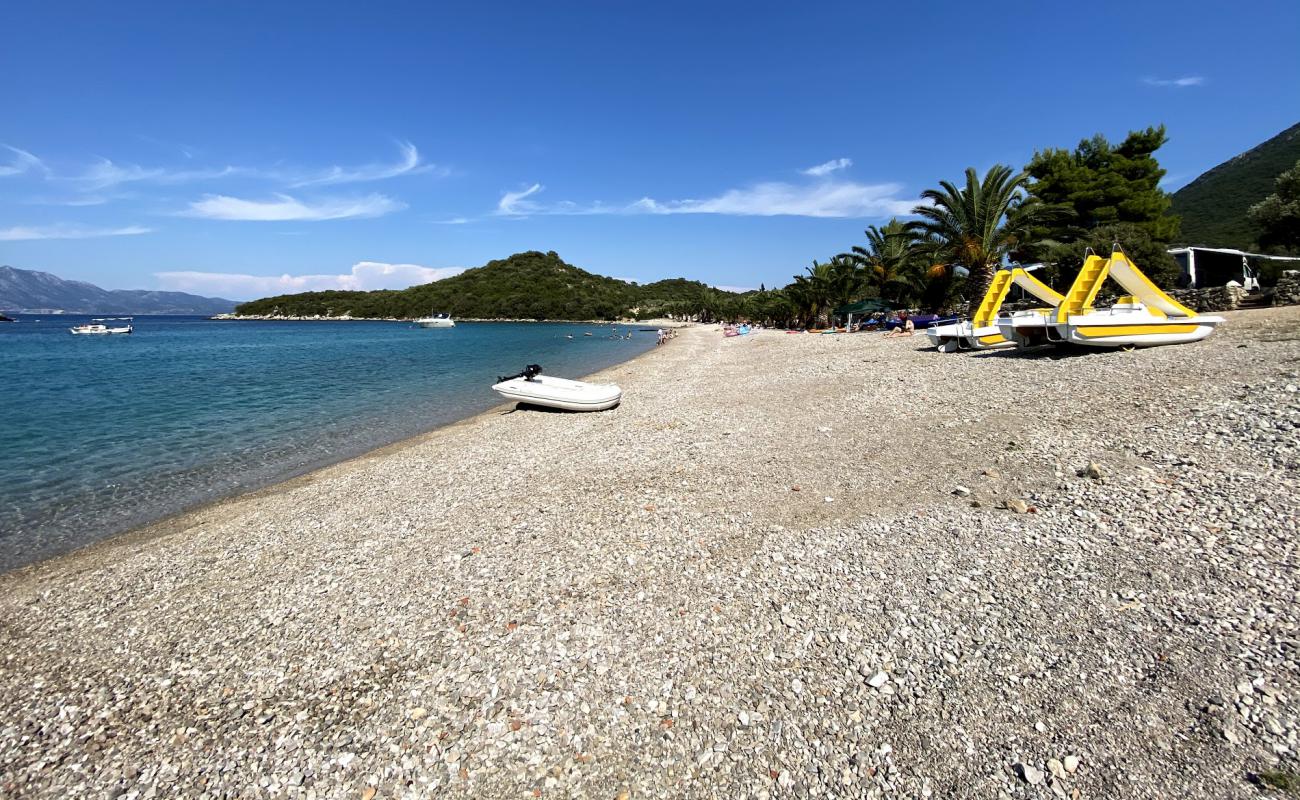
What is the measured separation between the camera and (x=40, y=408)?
2023 centimetres

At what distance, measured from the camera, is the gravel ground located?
10.9 ft

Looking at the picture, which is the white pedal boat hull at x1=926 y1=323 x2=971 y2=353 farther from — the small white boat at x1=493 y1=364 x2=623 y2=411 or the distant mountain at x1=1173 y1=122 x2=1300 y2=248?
the distant mountain at x1=1173 y1=122 x2=1300 y2=248

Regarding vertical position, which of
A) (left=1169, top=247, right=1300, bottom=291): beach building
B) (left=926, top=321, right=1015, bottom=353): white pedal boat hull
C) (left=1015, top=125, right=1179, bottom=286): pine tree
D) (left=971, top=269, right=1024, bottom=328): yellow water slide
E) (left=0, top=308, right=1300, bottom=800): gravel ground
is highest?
(left=1015, top=125, right=1179, bottom=286): pine tree

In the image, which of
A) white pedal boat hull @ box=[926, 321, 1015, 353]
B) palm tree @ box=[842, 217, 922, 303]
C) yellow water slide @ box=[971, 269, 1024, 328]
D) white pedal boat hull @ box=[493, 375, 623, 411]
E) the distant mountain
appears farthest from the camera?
the distant mountain

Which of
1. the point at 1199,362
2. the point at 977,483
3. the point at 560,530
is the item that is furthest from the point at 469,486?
the point at 1199,362

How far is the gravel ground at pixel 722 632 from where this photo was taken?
3.32 m

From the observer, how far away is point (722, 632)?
4.60 metres

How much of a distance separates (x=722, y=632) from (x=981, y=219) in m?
31.3

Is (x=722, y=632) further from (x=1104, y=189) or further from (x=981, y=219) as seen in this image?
(x=1104, y=189)

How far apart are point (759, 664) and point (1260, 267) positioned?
48.6m

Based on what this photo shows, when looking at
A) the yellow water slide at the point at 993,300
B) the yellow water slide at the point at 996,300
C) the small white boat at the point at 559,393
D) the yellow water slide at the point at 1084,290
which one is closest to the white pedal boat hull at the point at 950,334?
the yellow water slide at the point at 996,300

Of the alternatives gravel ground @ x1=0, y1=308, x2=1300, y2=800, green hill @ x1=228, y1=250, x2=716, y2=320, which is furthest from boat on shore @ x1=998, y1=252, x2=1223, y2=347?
green hill @ x1=228, y1=250, x2=716, y2=320

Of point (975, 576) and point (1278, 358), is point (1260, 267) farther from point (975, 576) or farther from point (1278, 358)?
point (975, 576)

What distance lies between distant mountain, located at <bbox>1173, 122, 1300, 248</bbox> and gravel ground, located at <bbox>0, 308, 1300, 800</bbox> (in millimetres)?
56384
